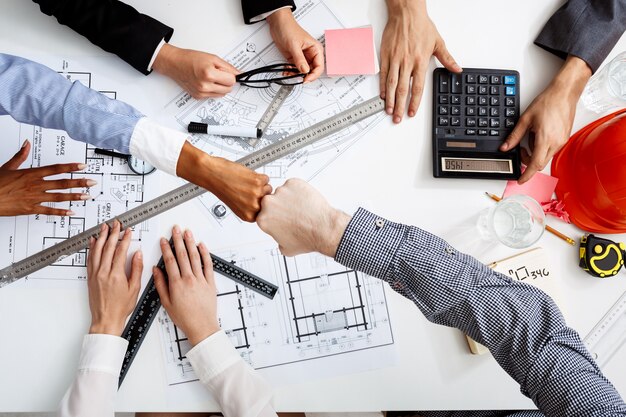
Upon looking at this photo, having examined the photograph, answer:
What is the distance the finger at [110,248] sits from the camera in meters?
1.05

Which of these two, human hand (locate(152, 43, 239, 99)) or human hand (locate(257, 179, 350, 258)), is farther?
human hand (locate(152, 43, 239, 99))

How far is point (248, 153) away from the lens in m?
1.09

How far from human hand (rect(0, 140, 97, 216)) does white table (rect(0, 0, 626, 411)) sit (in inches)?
7.1

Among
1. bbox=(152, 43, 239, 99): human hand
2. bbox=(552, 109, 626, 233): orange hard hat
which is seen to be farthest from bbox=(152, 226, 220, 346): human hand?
bbox=(552, 109, 626, 233): orange hard hat

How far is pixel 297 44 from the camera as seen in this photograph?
106 cm

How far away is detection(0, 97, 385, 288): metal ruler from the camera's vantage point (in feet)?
3.47

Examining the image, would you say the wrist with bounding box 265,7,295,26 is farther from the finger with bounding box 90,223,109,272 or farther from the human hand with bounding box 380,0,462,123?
the finger with bounding box 90,223,109,272

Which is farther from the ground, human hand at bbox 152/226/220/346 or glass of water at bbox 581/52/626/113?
glass of water at bbox 581/52/626/113

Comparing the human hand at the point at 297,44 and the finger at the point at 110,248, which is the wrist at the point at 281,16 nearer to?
the human hand at the point at 297,44

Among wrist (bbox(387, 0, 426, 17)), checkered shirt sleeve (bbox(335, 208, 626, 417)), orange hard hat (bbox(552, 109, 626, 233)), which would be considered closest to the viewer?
checkered shirt sleeve (bbox(335, 208, 626, 417))

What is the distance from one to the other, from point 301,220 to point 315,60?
1.31 ft

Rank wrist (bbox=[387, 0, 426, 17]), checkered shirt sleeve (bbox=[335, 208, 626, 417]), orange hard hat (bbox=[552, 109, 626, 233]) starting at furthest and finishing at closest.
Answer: wrist (bbox=[387, 0, 426, 17]) < orange hard hat (bbox=[552, 109, 626, 233]) < checkered shirt sleeve (bbox=[335, 208, 626, 417])

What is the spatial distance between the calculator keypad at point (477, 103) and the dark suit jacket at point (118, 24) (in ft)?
1.35

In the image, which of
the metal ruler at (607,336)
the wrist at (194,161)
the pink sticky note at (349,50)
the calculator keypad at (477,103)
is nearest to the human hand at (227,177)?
the wrist at (194,161)
